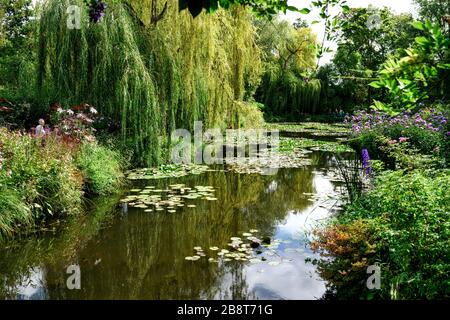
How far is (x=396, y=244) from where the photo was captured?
9.11 ft

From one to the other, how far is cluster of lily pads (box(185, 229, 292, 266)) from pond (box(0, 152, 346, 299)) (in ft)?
0.04

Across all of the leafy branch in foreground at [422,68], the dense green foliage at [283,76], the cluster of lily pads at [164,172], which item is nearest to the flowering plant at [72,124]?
the cluster of lily pads at [164,172]

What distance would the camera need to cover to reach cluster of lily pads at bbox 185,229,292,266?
155 inches

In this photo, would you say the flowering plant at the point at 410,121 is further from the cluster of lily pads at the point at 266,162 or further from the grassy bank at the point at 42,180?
the grassy bank at the point at 42,180

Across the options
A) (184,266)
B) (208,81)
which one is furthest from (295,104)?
(184,266)

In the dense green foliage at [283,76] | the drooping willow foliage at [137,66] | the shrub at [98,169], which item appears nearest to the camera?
the shrub at [98,169]

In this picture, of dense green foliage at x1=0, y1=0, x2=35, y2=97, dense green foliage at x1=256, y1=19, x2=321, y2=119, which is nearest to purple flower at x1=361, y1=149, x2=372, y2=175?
dense green foliage at x1=0, y1=0, x2=35, y2=97

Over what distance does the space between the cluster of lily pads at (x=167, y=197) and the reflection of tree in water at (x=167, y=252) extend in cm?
20

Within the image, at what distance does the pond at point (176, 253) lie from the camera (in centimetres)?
335

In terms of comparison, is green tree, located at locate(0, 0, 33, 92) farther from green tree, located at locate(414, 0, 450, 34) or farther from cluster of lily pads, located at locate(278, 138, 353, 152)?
green tree, located at locate(414, 0, 450, 34)

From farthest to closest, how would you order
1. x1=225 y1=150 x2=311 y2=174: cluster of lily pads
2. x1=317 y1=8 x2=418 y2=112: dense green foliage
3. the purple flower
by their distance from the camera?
x1=317 y1=8 x2=418 y2=112: dense green foliage, x1=225 y1=150 x2=311 y2=174: cluster of lily pads, the purple flower

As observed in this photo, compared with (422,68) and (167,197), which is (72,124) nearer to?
(167,197)

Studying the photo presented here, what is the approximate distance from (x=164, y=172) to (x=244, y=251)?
3972mm
